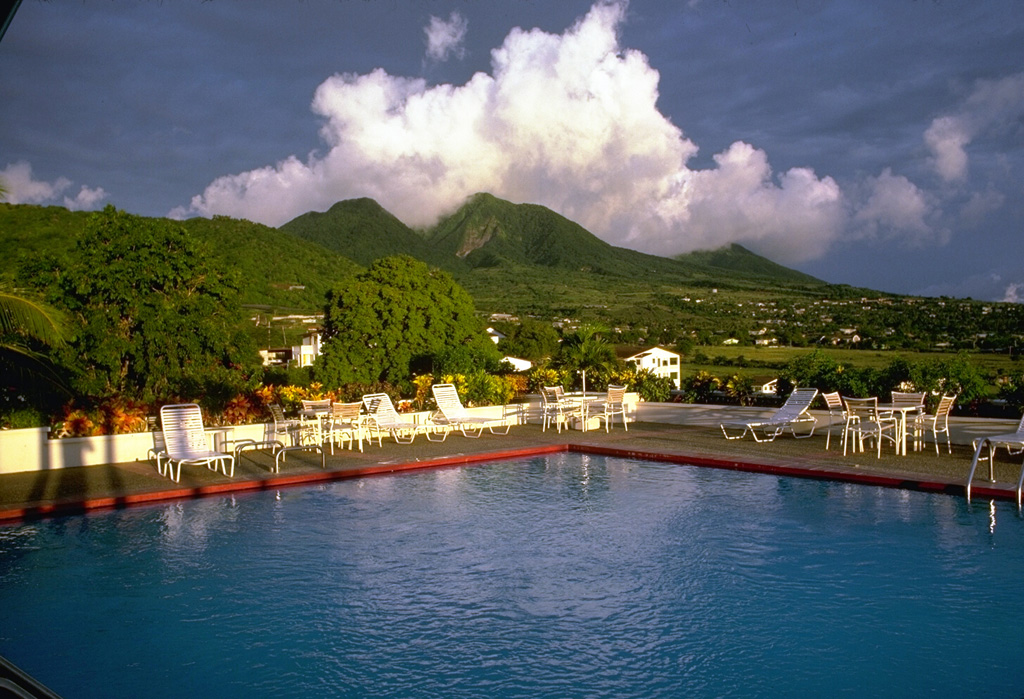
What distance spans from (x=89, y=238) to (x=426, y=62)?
15.6m

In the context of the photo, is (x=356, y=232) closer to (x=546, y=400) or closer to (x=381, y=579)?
(x=546, y=400)

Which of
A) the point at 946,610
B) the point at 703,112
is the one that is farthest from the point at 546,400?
the point at 703,112

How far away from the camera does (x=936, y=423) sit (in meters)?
11.4

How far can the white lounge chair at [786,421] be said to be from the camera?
12.2 m

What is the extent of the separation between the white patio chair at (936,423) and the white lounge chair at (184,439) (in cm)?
892

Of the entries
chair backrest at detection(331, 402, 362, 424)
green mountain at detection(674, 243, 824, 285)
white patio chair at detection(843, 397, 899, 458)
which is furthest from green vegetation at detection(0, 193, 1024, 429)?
green mountain at detection(674, 243, 824, 285)

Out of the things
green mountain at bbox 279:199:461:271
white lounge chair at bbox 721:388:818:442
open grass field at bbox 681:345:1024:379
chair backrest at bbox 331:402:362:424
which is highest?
green mountain at bbox 279:199:461:271

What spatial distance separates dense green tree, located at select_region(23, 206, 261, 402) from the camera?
43.3 feet

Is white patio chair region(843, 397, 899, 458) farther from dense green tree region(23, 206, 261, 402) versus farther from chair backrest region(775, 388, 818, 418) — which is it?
dense green tree region(23, 206, 261, 402)

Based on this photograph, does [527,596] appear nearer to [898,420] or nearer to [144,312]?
[898,420]

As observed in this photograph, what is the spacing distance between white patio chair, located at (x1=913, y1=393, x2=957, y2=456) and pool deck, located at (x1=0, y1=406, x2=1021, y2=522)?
0.55 feet

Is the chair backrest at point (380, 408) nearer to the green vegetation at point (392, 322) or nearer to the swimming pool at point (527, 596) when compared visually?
the green vegetation at point (392, 322)

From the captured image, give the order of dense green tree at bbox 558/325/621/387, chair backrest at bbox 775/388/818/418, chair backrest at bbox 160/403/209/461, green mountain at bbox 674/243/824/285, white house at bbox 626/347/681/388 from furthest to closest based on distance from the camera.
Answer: green mountain at bbox 674/243/824/285 < white house at bbox 626/347/681/388 < dense green tree at bbox 558/325/621/387 < chair backrest at bbox 775/388/818/418 < chair backrest at bbox 160/403/209/461

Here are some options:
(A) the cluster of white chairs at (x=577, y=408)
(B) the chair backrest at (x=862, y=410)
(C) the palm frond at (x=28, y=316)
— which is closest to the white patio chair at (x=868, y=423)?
(B) the chair backrest at (x=862, y=410)
